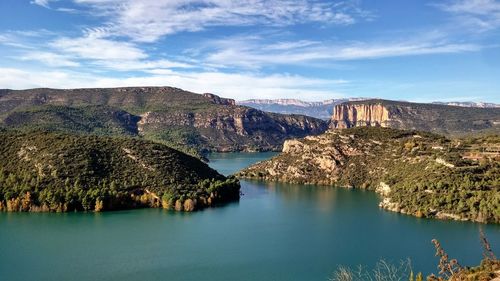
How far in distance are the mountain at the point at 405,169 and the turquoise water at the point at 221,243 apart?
A: 3.49 metres

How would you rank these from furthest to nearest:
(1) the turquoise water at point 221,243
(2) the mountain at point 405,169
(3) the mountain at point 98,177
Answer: (3) the mountain at point 98,177
(2) the mountain at point 405,169
(1) the turquoise water at point 221,243

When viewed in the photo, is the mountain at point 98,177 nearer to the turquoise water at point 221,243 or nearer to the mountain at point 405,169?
the turquoise water at point 221,243

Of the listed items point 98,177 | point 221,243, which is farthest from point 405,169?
point 98,177

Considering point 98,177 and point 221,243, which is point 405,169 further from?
point 98,177

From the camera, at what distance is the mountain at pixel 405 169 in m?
70.4

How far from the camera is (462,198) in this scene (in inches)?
2756

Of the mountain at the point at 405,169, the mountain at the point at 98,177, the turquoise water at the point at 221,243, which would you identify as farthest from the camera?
the mountain at the point at 98,177

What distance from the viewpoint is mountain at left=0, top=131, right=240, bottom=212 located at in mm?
70688

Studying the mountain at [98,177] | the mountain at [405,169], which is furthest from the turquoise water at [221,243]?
the mountain at [405,169]

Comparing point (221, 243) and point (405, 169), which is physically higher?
point (405, 169)

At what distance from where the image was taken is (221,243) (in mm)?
58188

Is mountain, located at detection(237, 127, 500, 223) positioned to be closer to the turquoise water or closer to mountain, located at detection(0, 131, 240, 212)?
the turquoise water

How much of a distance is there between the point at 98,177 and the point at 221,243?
27.5 metres

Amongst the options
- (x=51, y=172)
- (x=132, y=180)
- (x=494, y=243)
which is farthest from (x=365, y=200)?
(x=51, y=172)
